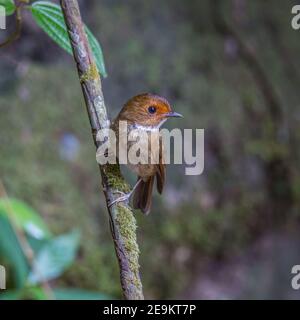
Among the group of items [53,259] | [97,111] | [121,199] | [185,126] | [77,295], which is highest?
[185,126]

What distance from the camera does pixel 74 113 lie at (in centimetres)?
291

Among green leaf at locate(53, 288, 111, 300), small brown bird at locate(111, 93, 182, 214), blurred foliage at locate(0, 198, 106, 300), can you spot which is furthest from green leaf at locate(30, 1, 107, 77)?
green leaf at locate(53, 288, 111, 300)

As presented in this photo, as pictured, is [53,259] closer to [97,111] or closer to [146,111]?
[146,111]

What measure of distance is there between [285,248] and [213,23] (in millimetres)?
1528

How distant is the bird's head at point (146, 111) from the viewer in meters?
1.01

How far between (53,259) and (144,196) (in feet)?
1.49

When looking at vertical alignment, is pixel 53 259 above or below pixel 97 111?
below

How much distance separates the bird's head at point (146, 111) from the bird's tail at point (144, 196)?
0.45 feet

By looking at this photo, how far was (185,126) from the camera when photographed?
319 cm

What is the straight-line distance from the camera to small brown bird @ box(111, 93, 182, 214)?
1.02m

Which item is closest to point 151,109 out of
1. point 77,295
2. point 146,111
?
point 146,111

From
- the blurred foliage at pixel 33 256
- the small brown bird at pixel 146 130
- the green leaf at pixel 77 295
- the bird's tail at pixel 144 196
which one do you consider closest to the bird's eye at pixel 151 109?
the small brown bird at pixel 146 130

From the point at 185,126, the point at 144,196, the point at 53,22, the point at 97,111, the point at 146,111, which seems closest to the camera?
the point at 97,111
